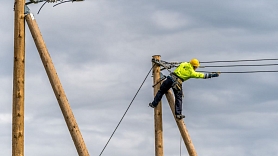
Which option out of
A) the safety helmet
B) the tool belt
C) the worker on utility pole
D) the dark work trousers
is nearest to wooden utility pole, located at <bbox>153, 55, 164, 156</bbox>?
the dark work trousers

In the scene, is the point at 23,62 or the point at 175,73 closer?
the point at 23,62

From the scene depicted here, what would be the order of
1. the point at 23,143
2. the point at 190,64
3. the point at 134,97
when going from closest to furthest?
the point at 23,143
the point at 190,64
the point at 134,97

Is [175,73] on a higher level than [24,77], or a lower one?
higher

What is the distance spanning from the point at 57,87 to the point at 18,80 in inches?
34.0

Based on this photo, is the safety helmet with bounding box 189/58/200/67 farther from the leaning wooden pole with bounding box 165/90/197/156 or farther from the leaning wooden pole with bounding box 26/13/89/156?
the leaning wooden pole with bounding box 26/13/89/156

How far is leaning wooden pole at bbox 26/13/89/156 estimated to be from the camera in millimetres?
11136

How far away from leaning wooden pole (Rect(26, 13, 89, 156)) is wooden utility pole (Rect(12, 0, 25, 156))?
0.23 m

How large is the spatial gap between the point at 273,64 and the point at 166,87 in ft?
9.93

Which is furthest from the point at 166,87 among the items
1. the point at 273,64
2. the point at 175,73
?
the point at 273,64

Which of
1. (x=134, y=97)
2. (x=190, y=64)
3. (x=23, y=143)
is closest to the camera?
(x=23, y=143)

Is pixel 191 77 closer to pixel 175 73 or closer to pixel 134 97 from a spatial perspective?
pixel 175 73

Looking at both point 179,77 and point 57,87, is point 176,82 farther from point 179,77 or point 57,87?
point 57,87

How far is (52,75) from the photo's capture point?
37.6 feet

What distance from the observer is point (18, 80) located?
38.2 feet
